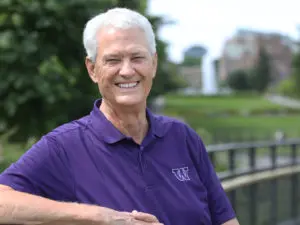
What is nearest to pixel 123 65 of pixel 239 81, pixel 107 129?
pixel 107 129

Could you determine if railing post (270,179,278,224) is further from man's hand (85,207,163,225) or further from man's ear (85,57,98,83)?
man's hand (85,207,163,225)

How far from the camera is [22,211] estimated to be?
1688mm

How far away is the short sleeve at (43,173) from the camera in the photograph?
5.84 feet

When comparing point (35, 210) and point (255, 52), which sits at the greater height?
point (35, 210)

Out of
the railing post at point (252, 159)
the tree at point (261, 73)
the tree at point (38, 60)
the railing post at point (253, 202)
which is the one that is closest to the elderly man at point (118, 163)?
the railing post at point (253, 202)

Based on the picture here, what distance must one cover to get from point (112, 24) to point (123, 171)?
50 centimetres

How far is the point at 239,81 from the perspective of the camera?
107500 millimetres

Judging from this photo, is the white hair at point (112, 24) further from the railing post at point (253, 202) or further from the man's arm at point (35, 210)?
the railing post at point (253, 202)

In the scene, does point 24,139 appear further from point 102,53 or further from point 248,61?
point 248,61

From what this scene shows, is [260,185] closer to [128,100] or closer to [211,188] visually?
[211,188]

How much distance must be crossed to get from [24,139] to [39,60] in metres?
1.02

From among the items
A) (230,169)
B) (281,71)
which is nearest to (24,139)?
(230,169)

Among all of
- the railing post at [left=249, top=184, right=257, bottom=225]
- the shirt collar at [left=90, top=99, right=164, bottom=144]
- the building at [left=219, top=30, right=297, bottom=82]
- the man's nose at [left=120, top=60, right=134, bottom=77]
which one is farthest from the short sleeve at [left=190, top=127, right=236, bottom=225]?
the building at [left=219, top=30, right=297, bottom=82]

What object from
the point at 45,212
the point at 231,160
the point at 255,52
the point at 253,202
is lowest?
Result: the point at 255,52
